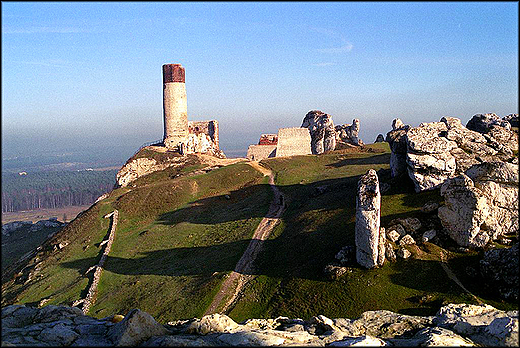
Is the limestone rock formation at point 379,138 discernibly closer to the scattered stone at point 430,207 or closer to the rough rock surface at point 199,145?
the rough rock surface at point 199,145

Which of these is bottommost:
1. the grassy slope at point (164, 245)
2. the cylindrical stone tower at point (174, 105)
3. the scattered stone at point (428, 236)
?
the grassy slope at point (164, 245)

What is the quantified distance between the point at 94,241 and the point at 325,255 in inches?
1359

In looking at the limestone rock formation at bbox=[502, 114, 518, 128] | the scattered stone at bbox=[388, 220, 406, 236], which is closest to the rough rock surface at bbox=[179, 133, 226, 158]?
the limestone rock formation at bbox=[502, 114, 518, 128]

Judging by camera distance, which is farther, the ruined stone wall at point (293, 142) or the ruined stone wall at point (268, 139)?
the ruined stone wall at point (268, 139)

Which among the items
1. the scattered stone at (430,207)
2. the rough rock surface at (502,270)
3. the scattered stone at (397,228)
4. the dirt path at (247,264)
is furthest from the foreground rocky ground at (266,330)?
the dirt path at (247,264)

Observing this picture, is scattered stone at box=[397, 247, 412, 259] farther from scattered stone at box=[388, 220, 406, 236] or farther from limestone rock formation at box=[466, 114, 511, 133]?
limestone rock formation at box=[466, 114, 511, 133]

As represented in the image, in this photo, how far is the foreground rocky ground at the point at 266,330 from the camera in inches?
488

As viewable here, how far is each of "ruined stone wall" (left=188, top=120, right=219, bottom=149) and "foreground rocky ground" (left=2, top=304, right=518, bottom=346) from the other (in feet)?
283

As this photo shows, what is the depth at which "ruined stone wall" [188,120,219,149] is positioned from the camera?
335ft

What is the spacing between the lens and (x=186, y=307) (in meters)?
27.5

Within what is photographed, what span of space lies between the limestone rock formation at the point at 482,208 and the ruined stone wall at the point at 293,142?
57.3 metres

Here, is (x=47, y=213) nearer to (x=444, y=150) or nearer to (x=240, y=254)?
(x=240, y=254)

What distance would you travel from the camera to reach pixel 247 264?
32.1 meters

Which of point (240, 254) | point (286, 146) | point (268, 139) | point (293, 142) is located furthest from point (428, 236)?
point (268, 139)
